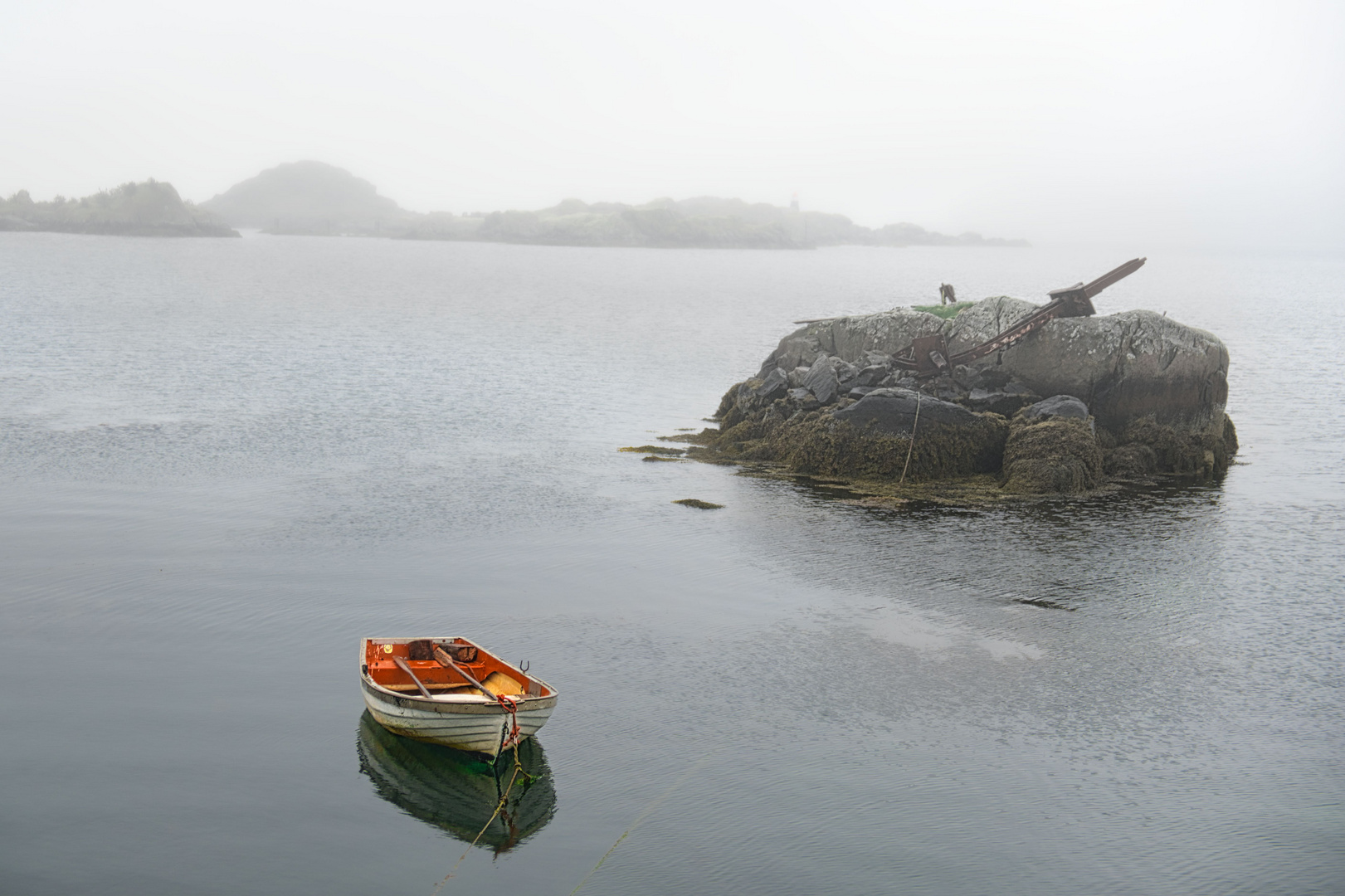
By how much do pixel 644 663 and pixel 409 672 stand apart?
3756mm

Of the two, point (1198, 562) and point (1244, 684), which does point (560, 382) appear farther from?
point (1244, 684)

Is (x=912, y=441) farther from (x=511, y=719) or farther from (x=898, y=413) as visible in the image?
(x=511, y=719)

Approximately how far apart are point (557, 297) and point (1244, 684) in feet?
279

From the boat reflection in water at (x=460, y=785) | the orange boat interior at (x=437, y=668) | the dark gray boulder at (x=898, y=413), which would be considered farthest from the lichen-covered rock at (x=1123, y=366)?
the boat reflection in water at (x=460, y=785)

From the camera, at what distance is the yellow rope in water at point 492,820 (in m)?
10.6

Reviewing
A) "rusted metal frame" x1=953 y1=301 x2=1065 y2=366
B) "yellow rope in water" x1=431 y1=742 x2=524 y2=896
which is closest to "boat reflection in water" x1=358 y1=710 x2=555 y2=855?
"yellow rope in water" x1=431 y1=742 x2=524 y2=896

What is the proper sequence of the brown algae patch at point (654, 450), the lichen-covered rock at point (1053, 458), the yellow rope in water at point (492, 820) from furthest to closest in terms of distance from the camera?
1. the brown algae patch at point (654, 450)
2. the lichen-covered rock at point (1053, 458)
3. the yellow rope in water at point (492, 820)

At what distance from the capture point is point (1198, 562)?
21.1 metres

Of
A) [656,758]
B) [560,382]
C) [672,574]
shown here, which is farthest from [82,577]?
[560,382]

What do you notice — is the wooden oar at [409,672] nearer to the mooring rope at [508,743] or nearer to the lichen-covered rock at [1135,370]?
the mooring rope at [508,743]

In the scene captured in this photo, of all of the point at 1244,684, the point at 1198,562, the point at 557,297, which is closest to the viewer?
the point at 1244,684

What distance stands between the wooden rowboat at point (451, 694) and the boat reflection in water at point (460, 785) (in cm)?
23

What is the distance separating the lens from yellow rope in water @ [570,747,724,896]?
35.1 ft

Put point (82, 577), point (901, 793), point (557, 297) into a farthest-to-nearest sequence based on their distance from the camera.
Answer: point (557, 297), point (82, 577), point (901, 793)
